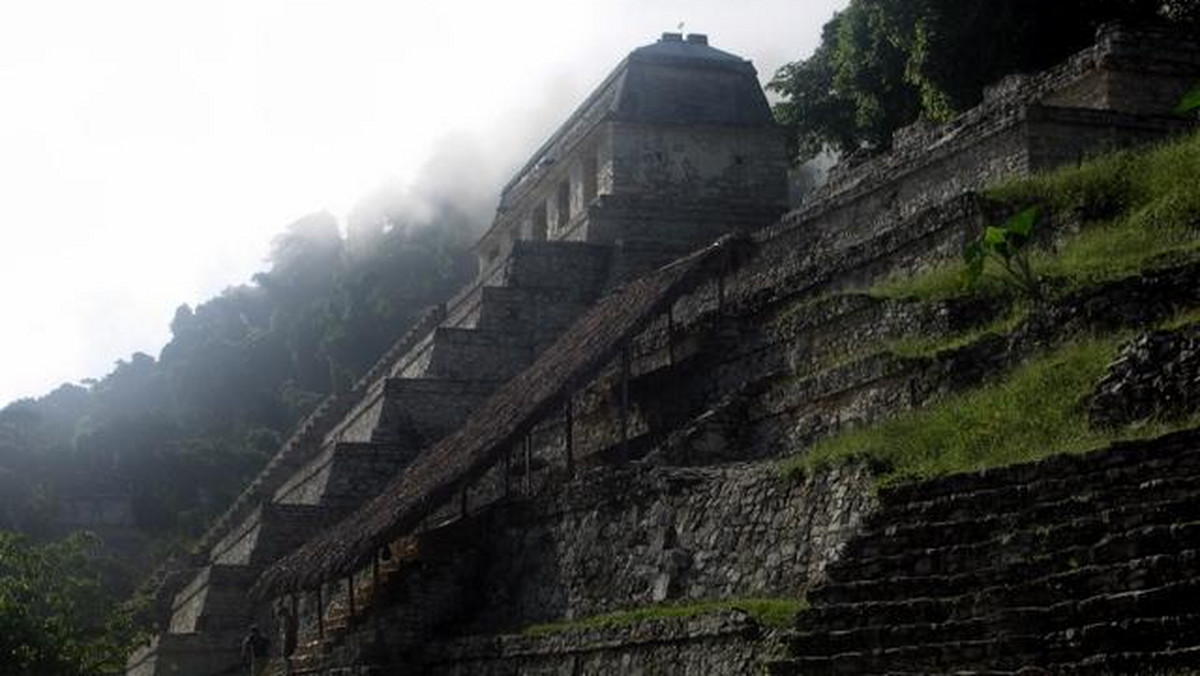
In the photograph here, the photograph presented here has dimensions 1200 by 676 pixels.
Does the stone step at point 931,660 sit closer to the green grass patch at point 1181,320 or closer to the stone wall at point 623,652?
the stone wall at point 623,652

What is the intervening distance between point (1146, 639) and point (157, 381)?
55.3 metres

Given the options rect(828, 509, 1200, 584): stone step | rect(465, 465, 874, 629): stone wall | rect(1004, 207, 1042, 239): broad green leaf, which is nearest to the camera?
rect(828, 509, 1200, 584): stone step

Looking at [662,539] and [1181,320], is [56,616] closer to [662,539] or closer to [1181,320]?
[662,539]

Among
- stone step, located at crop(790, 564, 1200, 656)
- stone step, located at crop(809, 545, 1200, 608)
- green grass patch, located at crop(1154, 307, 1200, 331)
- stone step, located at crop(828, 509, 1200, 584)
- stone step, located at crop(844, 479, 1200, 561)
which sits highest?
green grass patch, located at crop(1154, 307, 1200, 331)

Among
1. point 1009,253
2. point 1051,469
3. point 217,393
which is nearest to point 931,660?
point 1051,469

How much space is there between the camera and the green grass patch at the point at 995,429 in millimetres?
13203

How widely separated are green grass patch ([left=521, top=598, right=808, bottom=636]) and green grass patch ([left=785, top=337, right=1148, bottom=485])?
1241mm

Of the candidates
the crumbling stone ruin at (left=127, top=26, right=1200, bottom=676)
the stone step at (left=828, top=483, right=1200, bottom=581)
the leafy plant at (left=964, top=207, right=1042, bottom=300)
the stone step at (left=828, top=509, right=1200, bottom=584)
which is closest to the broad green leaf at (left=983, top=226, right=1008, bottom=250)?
the leafy plant at (left=964, top=207, right=1042, bottom=300)

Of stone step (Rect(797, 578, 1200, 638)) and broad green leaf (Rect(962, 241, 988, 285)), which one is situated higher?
broad green leaf (Rect(962, 241, 988, 285))

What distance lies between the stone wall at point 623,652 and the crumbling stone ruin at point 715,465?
0.03 meters

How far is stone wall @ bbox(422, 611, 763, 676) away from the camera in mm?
13539

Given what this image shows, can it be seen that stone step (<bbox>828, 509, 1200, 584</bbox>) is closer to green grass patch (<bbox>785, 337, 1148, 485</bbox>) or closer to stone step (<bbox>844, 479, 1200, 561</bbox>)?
stone step (<bbox>844, 479, 1200, 561</bbox>)

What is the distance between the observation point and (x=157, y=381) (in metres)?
61.9

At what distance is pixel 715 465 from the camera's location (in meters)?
17.8
